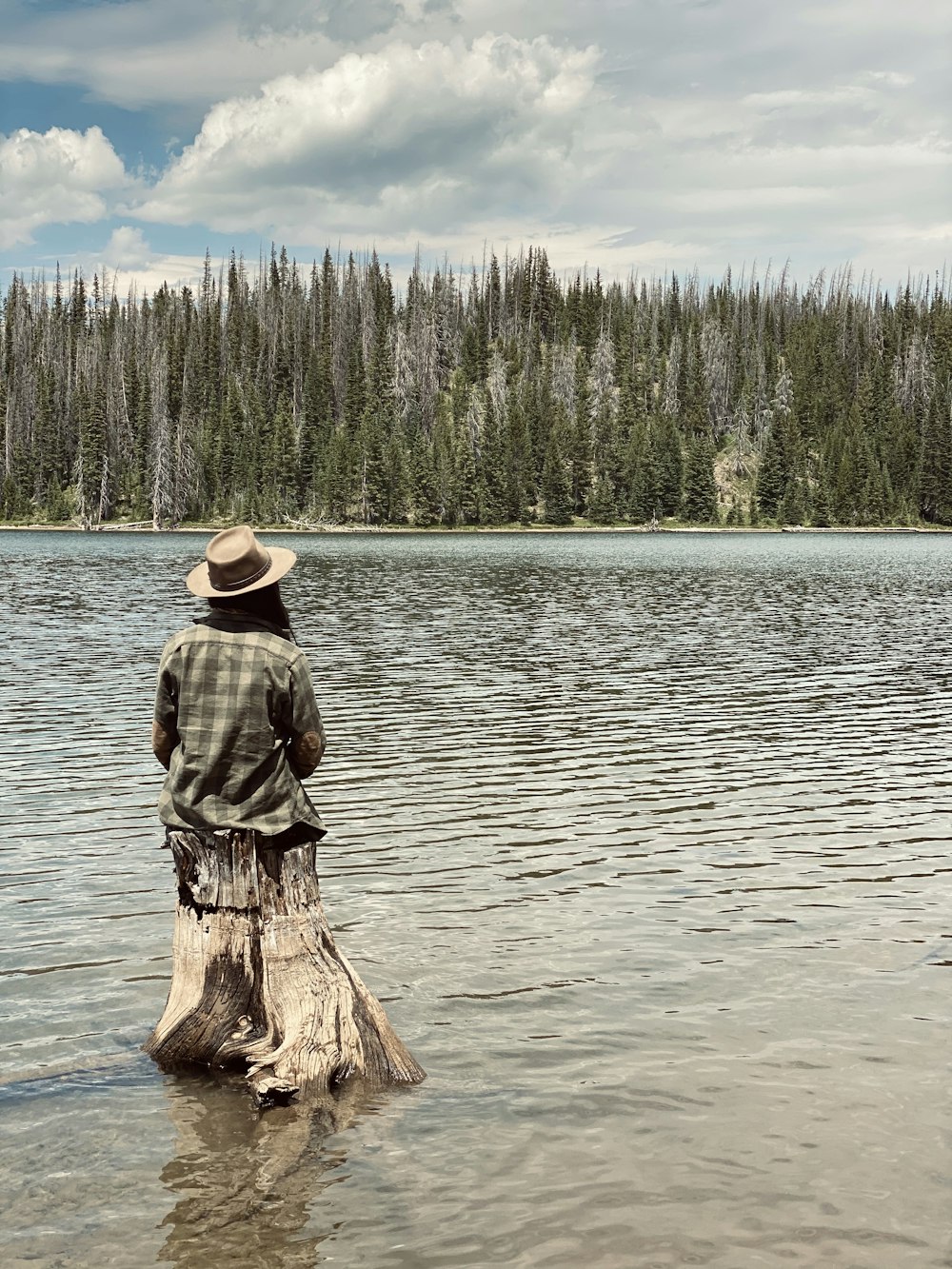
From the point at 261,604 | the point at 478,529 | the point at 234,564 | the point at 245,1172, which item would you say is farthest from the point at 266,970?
the point at 478,529

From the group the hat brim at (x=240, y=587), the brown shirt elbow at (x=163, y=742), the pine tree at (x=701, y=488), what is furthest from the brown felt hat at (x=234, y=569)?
the pine tree at (x=701, y=488)

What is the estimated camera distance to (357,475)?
15888 cm

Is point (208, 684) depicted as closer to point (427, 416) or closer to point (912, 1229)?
point (912, 1229)

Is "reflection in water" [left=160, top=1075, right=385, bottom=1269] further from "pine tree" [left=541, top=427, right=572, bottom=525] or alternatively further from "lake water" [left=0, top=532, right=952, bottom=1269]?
"pine tree" [left=541, top=427, right=572, bottom=525]

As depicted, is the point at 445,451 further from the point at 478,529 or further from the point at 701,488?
the point at 701,488

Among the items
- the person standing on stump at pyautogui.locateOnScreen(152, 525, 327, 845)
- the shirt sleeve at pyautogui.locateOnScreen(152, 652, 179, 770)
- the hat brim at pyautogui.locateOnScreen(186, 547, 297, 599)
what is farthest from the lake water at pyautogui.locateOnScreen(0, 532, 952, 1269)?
the hat brim at pyautogui.locateOnScreen(186, 547, 297, 599)

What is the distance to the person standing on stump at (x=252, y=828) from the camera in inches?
272

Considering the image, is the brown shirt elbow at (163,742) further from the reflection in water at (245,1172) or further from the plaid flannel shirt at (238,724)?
the reflection in water at (245,1172)

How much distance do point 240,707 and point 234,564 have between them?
2.70 feet

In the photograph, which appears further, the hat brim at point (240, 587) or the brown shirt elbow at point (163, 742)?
the brown shirt elbow at point (163, 742)

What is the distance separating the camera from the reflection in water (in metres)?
5.82

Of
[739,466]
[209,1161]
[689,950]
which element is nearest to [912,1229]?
[209,1161]

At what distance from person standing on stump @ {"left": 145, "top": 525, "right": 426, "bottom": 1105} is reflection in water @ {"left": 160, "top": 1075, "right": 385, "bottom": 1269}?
0.19 meters

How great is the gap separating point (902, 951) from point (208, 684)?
6.63 m
